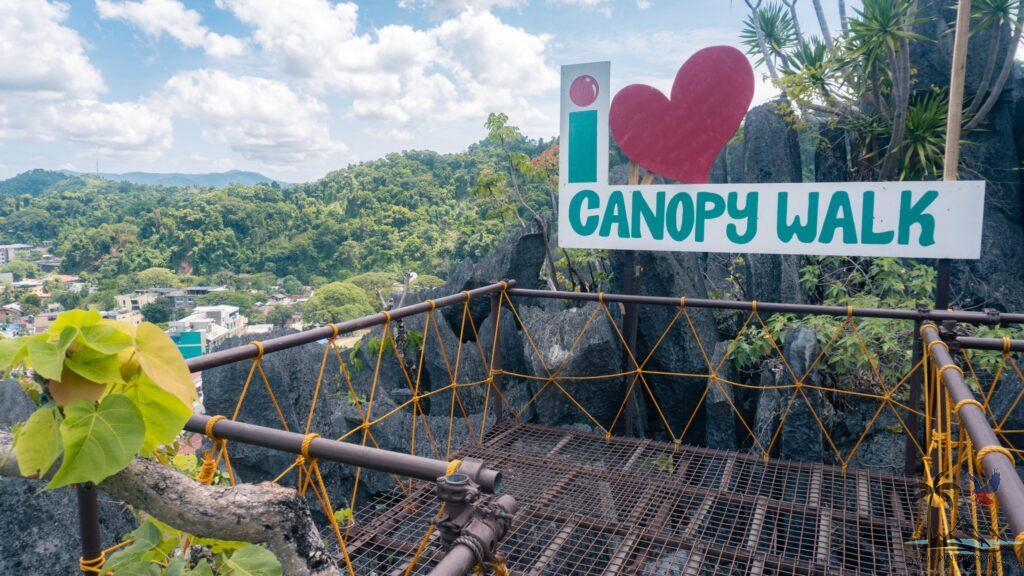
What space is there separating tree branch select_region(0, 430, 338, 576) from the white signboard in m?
2.87

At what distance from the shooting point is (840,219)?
3238 millimetres

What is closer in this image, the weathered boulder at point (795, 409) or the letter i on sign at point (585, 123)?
the letter i on sign at point (585, 123)

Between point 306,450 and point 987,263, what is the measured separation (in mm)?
6881

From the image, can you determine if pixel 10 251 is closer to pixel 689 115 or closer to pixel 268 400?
pixel 268 400

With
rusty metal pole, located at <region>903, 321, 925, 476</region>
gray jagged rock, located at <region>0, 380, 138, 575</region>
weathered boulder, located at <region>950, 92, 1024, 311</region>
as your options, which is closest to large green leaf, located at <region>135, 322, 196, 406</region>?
gray jagged rock, located at <region>0, 380, 138, 575</region>

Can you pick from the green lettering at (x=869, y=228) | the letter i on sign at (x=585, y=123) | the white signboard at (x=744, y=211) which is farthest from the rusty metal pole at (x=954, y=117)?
the letter i on sign at (x=585, y=123)

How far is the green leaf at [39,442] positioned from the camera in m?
0.85

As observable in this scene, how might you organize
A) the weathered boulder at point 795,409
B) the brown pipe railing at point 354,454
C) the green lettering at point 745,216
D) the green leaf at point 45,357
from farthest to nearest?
1. the weathered boulder at point 795,409
2. the green lettering at point 745,216
3. the brown pipe railing at point 354,454
4. the green leaf at point 45,357

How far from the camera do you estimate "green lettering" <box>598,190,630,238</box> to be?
12.4 ft

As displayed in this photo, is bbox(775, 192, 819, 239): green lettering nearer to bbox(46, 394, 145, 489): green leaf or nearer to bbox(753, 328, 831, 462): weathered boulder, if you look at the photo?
Answer: bbox(753, 328, 831, 462): weathered boulder

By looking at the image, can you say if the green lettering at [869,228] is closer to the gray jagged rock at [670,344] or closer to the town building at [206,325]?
the gray jagged rock at [670,344]

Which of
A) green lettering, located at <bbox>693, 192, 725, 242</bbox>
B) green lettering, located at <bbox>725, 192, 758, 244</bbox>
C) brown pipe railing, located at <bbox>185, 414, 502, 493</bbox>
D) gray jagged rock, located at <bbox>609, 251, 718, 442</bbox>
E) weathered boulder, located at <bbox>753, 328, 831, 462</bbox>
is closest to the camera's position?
brown pipe railing, located at <bbox>185, 414, 502, 493</bbox>

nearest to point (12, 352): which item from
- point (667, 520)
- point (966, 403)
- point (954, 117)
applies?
point (966, 403)

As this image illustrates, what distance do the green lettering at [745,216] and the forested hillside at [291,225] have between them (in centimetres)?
1504
